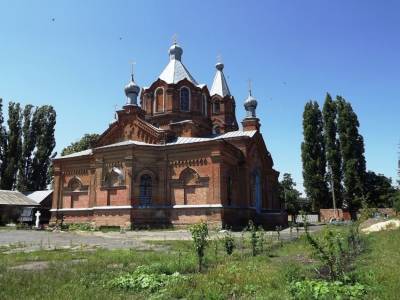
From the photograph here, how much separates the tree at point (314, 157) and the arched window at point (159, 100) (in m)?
18.0

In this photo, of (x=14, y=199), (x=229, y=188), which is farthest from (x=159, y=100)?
(x=14, y=199)

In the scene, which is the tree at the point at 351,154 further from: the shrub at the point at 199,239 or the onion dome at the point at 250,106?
the shrub at the point at 199,239

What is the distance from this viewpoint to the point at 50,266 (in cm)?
879

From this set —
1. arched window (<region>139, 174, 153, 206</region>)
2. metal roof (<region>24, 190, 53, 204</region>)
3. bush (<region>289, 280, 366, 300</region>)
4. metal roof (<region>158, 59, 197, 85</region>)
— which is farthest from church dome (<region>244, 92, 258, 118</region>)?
bush (<region>289, 280, 366, 300</region>)

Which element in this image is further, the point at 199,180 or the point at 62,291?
the point at 199,180

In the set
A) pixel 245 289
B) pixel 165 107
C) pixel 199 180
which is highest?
pixel 165 107

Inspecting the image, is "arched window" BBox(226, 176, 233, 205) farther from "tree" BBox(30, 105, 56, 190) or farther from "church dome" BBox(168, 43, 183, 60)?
"tree" BBox(30, 105, 56, 190)

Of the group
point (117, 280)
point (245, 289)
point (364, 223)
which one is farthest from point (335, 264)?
point (364, 223)

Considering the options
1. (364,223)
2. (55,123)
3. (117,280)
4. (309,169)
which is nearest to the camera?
(117,280)

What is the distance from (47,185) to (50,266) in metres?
40.9

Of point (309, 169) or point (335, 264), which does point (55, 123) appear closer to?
point (309, 169)

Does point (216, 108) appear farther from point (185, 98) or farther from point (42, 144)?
point (42, 144)

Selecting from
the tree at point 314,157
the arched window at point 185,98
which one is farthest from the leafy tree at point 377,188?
the arched window at point 185,98

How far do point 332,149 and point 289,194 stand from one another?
16.9 meters
